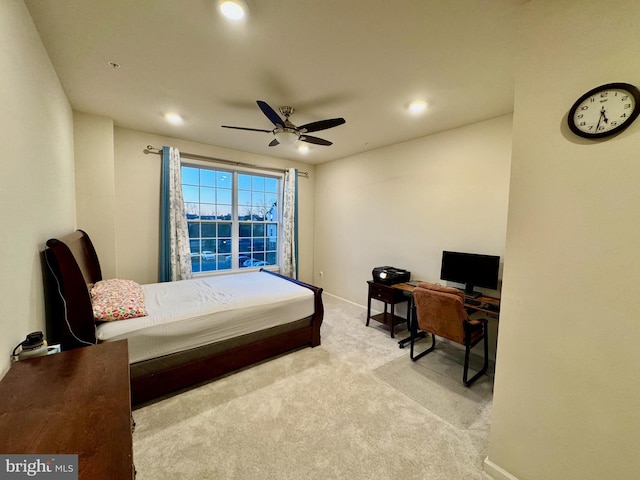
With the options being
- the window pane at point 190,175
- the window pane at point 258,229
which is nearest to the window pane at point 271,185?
the window pane at point 258,229

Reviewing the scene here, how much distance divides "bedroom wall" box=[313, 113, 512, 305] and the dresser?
331cm

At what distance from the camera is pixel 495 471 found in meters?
1.52

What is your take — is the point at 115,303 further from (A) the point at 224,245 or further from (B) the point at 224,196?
(B) the point at 224,196

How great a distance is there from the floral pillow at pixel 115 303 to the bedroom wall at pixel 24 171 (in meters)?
0.34

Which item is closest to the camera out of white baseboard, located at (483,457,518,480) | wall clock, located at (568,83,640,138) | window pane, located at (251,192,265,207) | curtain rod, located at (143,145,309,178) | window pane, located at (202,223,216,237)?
wall clock, located at (568,83,640,138)

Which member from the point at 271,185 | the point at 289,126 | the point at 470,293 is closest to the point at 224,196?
the point at 271,185

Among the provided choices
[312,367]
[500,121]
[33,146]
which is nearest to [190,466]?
[312,367]

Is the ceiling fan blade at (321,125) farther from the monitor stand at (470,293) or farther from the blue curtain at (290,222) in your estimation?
the blue curtain at (290,222)

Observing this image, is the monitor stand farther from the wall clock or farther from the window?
the window

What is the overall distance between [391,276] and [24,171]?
3.44 metres

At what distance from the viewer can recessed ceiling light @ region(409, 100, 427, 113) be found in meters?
2.49

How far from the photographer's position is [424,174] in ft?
11.4

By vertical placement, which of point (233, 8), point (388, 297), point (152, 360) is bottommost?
point (152, 360)

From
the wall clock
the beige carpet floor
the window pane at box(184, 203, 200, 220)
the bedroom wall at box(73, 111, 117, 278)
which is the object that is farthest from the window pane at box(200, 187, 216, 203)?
the wall clock
